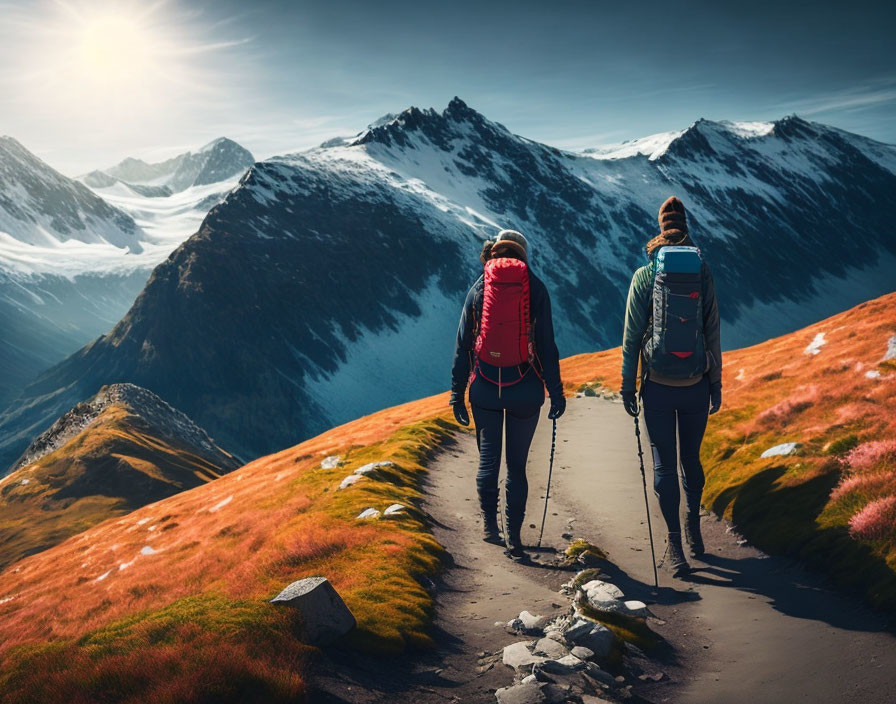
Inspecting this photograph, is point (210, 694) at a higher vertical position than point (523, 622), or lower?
higher

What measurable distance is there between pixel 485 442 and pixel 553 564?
2691 millimetres

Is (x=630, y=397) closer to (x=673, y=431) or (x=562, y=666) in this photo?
(x=673, y=431)

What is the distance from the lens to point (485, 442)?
467 inches

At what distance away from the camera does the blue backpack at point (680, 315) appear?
10.4 metres

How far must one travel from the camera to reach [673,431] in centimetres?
1090

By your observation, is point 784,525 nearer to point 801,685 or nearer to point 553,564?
point 553,564

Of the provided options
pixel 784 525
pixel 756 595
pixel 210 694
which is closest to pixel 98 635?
pixel 210 694

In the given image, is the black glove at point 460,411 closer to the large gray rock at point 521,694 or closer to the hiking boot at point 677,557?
the hiking boot at point 677,557

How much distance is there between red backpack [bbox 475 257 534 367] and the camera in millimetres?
11094

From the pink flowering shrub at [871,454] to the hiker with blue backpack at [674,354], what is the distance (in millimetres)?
3726

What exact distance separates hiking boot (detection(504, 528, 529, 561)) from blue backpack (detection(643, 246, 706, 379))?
4284mm

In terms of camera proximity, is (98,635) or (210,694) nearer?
(210,694)

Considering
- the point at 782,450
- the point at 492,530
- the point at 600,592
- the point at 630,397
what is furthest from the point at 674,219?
the point at 782,450

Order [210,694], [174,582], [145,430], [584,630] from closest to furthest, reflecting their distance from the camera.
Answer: [210,694] → [584,630] → [174,582] → [145,430]
